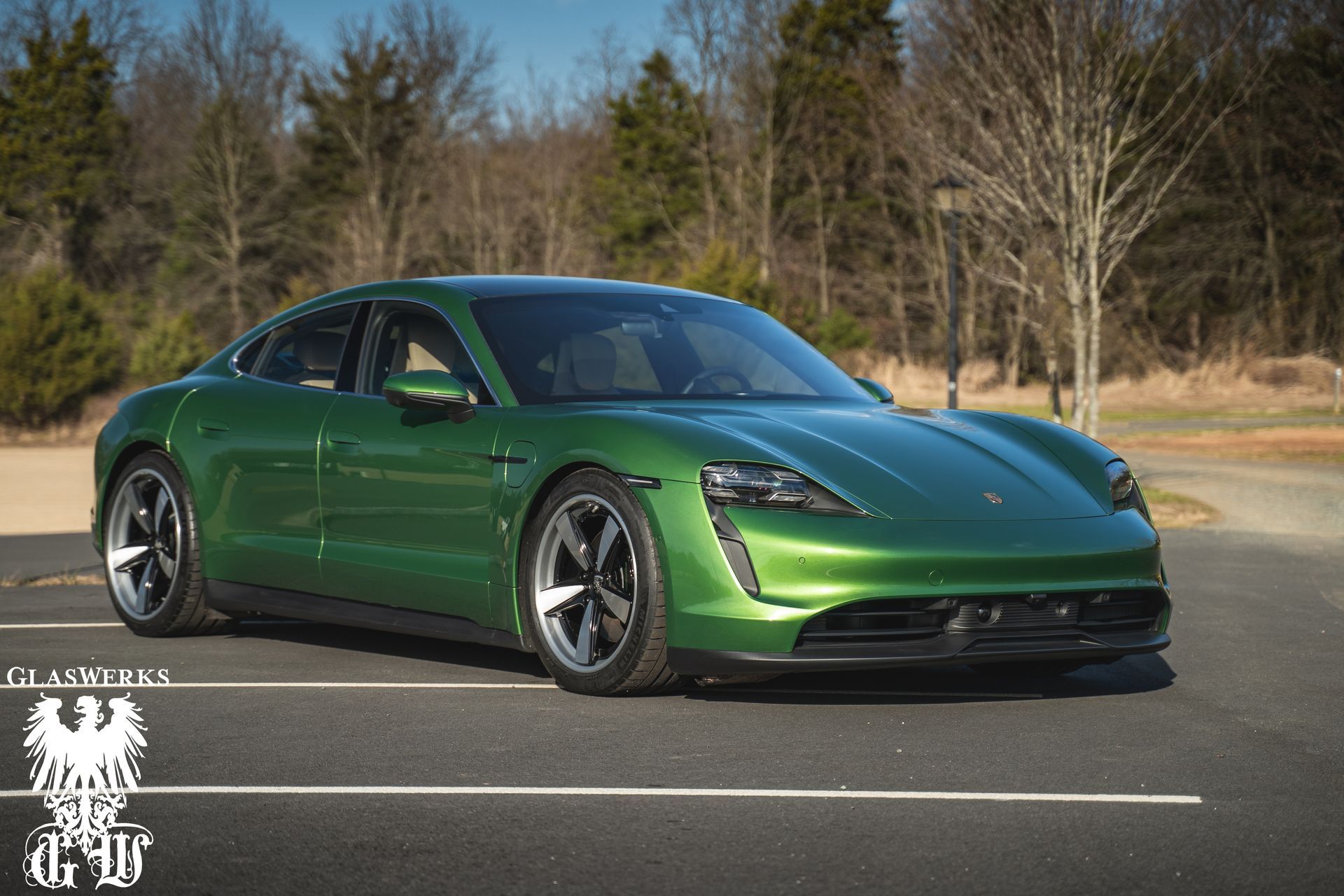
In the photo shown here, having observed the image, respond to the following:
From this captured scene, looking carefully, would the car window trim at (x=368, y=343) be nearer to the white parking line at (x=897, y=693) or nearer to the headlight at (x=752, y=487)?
the headlight at (x=752, y=487)

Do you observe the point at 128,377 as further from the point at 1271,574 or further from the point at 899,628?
the point at 899,628

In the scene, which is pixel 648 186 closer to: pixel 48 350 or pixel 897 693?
pixel 48 350

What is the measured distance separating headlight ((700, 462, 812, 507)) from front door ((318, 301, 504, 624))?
0.98m

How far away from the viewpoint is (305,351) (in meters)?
7.33

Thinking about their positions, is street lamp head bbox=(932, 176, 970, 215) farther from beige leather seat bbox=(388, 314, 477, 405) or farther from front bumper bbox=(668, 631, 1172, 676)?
front bumper bbox=(668, 631, 1172, 676)

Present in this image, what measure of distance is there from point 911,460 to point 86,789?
2.92m

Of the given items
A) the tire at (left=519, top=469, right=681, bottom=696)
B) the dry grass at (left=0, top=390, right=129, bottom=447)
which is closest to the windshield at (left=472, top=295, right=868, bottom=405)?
the tire at (left=519, top=469, right=681, bottom=696)

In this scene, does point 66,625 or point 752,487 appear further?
point 66,625

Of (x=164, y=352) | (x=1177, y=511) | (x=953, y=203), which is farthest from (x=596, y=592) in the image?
(x=164, y=352)

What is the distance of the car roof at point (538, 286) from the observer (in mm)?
6828

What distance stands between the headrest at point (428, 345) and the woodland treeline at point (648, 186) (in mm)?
33089

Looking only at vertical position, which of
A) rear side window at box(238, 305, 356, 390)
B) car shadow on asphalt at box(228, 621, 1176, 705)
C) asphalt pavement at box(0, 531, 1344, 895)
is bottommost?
car shadow on asphalt at box(228, 621, 1176, 705)

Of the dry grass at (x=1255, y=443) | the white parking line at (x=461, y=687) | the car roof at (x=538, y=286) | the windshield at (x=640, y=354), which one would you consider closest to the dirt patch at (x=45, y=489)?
the car roof at (x=538, y=286)

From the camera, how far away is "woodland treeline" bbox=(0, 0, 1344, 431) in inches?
1811
